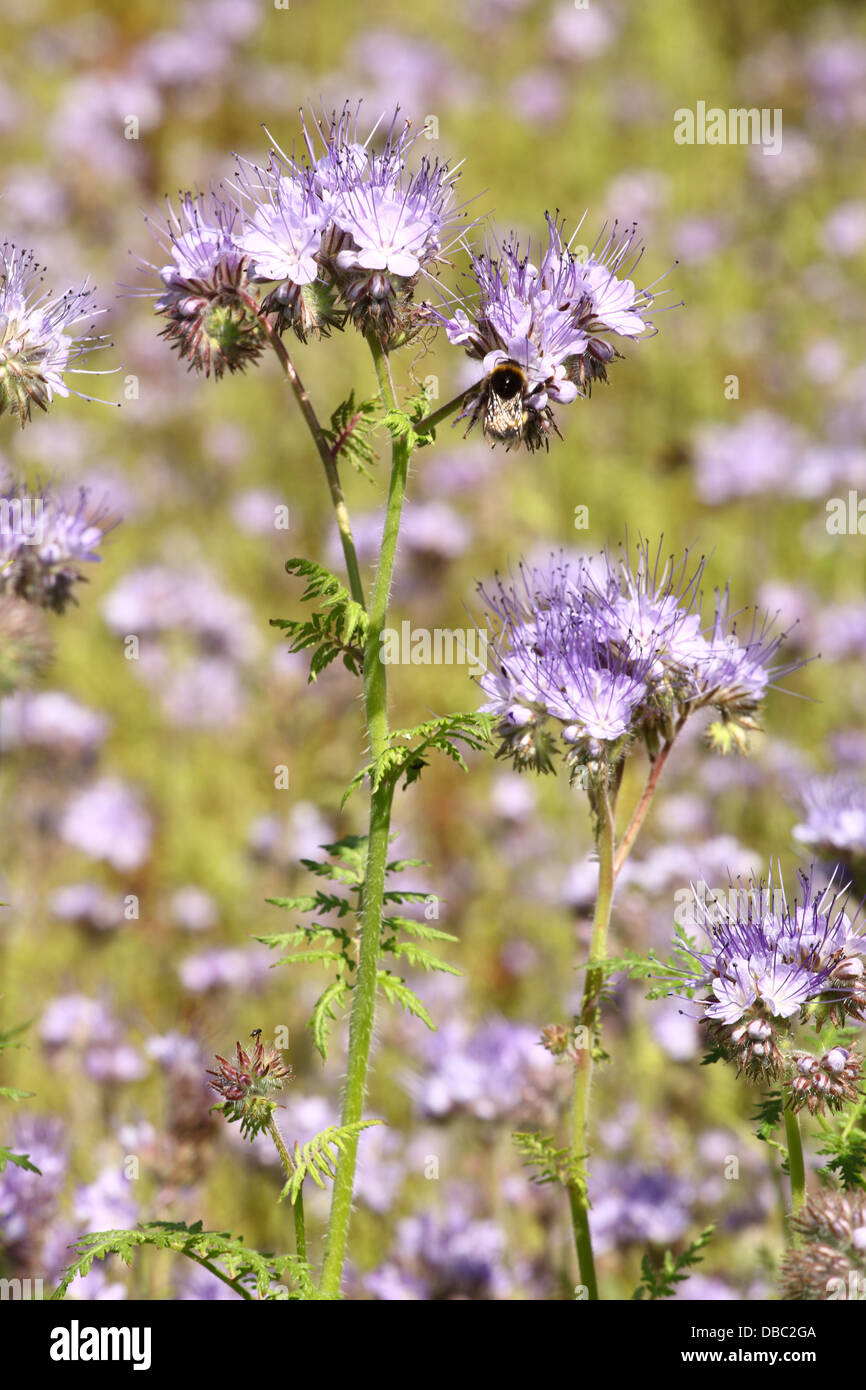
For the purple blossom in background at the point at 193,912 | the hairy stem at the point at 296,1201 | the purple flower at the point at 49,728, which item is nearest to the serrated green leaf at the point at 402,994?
the hairy stem at the point at 296,1201

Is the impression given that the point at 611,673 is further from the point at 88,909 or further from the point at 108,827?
the point at 108,827

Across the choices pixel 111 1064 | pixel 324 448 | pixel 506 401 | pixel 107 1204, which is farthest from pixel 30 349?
pixel 111 1064

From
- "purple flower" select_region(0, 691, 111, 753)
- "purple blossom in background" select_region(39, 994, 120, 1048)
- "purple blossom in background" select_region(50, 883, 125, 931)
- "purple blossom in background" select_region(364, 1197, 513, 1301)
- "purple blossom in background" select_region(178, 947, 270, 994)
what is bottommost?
"purple blossom in background" select_region(364, 1197, 513, 1301)

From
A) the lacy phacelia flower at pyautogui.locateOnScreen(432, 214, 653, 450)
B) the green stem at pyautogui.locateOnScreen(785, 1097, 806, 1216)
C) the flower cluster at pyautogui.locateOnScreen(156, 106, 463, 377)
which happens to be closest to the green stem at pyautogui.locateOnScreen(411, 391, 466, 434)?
the lacy phacelia flower at pyautogui.locateOnScreen(432, 214, 653, 450)

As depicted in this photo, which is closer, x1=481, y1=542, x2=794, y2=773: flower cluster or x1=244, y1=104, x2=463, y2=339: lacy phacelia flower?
x1=244, y1=104, x2=463, y2=339: lacy phacelia flower

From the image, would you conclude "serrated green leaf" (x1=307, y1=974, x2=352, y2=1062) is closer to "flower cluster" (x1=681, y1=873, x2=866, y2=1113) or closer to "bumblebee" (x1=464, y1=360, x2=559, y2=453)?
"flower cluster" (x1=681, y1=873, x2=866, y2=1113)
